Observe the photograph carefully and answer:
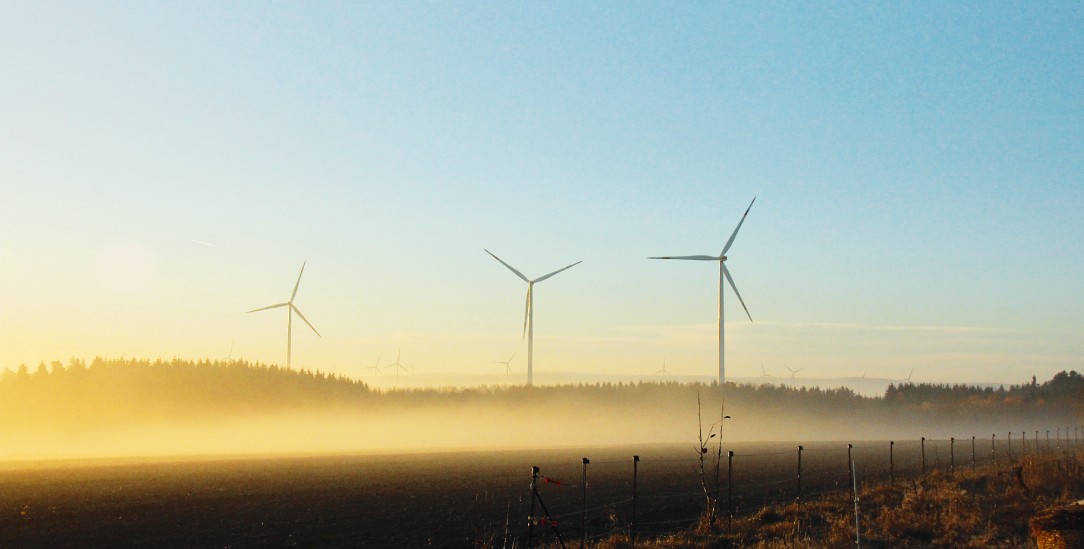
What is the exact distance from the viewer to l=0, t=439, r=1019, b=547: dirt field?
3522cm

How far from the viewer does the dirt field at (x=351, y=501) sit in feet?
116

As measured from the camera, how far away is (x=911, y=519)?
32.9m

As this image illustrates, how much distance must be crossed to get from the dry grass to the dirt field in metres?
3.57

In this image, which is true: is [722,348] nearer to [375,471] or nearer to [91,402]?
[375,471]

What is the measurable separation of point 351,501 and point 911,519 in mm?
25360

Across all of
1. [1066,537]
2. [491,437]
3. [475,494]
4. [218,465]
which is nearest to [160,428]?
[491,437]

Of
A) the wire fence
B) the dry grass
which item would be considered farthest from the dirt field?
the dry grass

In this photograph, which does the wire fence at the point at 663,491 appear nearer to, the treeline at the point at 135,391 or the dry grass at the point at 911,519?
the dry grass at the point at 911,519

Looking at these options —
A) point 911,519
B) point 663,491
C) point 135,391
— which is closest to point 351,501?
point 663,491

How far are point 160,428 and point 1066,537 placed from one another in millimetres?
162644

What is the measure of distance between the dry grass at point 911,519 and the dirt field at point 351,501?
3566 mm

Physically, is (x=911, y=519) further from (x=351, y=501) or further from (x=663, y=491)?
(x=351, y=501)

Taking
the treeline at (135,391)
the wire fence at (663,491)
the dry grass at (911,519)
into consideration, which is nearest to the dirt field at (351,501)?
the wire fence at (663,491)

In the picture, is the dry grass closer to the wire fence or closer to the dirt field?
the wire fence
